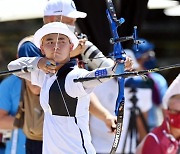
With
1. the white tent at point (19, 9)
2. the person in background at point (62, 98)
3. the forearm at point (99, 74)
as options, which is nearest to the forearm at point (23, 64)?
the person in background at point (62, 98)

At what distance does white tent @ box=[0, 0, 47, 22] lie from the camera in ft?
25.5

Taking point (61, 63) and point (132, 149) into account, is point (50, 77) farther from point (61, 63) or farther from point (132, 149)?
point (132, 149)

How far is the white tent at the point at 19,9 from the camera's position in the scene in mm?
7773

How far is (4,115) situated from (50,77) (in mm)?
1110

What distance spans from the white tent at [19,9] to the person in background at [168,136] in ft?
9.91

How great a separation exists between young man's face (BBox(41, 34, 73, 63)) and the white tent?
3.73 metres

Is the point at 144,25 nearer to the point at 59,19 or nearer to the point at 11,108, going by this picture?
the point at 11,108

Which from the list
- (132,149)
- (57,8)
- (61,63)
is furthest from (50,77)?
(132,149)

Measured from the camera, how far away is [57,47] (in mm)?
3844

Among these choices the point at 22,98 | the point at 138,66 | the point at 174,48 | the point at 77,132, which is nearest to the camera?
the point at 77,132

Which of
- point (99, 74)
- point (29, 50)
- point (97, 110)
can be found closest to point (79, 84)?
point (99, 74)

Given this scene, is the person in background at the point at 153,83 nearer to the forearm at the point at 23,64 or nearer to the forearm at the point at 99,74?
the forearm at the point at 23,64

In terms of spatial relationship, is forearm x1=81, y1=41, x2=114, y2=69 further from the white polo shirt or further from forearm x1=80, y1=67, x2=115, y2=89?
forearm x1=80, y1=67, x2=115, y2=89

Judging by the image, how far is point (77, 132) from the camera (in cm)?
383
